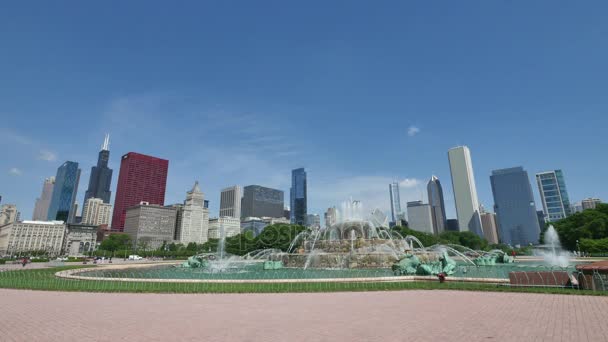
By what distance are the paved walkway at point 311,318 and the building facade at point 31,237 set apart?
201 meters

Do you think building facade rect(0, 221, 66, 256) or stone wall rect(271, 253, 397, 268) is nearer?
stone wall rect(271, 253, 397, 268)

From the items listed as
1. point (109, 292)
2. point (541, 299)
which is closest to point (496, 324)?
point (541, 299)

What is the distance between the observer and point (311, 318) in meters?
9.58

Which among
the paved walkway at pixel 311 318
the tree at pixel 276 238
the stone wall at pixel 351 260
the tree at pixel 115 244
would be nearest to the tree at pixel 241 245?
the tree at pixel 276 238

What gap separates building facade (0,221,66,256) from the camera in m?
173

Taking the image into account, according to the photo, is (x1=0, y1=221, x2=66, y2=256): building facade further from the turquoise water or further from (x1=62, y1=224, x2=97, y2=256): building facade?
the turquoise water

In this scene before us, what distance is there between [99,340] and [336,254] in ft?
87.7

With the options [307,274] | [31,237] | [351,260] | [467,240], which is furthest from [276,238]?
[31,237]

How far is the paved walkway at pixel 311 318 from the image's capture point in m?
7.59

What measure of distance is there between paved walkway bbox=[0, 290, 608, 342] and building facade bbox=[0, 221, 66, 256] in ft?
659

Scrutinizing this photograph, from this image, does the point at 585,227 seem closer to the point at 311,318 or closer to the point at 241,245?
the point at 241,245

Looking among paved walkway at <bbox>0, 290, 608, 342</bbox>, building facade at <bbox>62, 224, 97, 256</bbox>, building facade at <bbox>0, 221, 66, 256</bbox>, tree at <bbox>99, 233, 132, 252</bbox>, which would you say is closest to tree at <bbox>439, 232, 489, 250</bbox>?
paved walkway at <bbox>0, 290, 608, 342</bbox>

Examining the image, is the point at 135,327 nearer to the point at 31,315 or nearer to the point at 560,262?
the point at 31,315

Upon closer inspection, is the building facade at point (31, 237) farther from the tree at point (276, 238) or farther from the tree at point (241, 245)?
the tree at point (276, 238)
